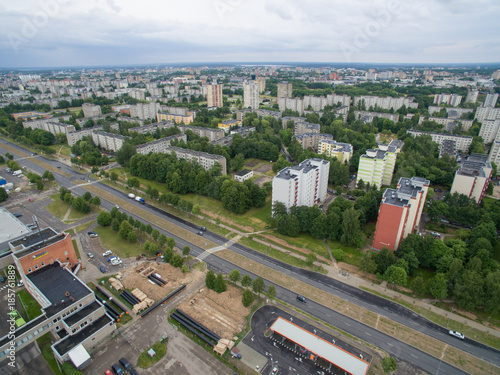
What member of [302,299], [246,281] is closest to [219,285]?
[246,281]

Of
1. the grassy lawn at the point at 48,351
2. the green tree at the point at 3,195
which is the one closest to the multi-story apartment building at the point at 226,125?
the green tree at the point at 3,195

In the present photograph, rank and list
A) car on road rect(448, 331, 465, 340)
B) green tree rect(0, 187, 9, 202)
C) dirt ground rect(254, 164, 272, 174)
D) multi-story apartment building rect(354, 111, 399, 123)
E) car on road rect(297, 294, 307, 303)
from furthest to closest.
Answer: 1. multi-story apartment building rect(354, 111, 399, 123)
2. dirt ground rect(254, 164, 272, 174)
3. green tree rect(0, 187, 9, 202)
4. car on road rect(297, 294, 307, 303)
5. car on road rect(448, 331, 465, 340)

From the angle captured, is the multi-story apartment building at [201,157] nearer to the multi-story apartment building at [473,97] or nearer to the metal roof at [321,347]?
the metal roof at [321,347]

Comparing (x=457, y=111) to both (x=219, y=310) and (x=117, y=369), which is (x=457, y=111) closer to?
(x=219, y=310)

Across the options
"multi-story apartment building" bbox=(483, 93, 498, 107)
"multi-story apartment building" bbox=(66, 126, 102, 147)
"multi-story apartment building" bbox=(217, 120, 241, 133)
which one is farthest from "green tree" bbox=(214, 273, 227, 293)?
"multi-story apartment building" bbox=(483, 93, 498, 107)

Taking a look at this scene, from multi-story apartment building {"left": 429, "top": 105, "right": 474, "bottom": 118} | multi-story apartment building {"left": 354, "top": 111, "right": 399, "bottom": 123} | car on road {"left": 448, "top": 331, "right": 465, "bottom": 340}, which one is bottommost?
car on road {"left": 448, "top": 331, "right": 465, "bottom": 340}

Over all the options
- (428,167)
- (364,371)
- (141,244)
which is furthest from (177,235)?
(428,167)

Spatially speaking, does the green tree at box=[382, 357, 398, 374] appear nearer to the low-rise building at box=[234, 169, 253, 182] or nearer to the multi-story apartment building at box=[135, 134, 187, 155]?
the low-rise building at box=[234, 169, 253, 182]
